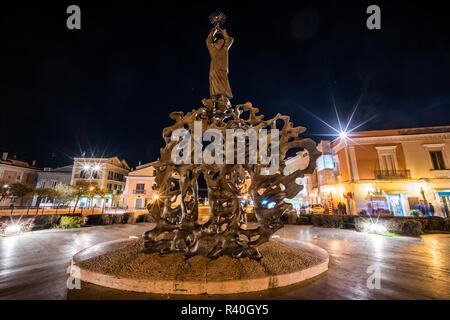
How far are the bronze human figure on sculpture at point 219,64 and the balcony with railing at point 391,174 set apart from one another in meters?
22.1

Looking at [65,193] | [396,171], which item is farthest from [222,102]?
[65,193]

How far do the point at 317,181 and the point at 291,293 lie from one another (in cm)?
2801

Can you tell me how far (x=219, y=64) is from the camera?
21.5 feet

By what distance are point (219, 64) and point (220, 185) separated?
13.5 ft

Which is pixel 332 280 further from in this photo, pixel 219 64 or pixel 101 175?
pixel 101 175

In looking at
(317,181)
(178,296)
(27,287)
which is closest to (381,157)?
(317,181)

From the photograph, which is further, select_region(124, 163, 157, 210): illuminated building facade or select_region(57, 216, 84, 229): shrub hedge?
select_region(124, 163, 157, 210): illuminated building facade

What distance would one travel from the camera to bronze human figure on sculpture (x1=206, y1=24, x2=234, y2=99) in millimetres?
6461

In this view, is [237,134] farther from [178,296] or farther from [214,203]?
[178,296]

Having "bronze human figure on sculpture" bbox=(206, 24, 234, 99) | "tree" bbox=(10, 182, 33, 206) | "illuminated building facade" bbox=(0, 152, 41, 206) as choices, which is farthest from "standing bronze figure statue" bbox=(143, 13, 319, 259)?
"illuminated building facade" bbox=(0, 152, 41, 206)

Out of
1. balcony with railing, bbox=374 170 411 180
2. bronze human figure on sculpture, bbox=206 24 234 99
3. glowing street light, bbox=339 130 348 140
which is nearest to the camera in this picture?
bronze human figure on sculpture, bbox=206 24 234 99

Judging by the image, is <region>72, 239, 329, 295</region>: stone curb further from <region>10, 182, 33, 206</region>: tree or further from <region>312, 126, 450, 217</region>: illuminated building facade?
<region>10, 182, 33, 206</region>: tree

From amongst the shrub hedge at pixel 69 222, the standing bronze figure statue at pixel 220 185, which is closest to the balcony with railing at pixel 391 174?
the standing bronze figure statue at pixel 220 185

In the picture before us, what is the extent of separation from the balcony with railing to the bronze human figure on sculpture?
72.4 ft
